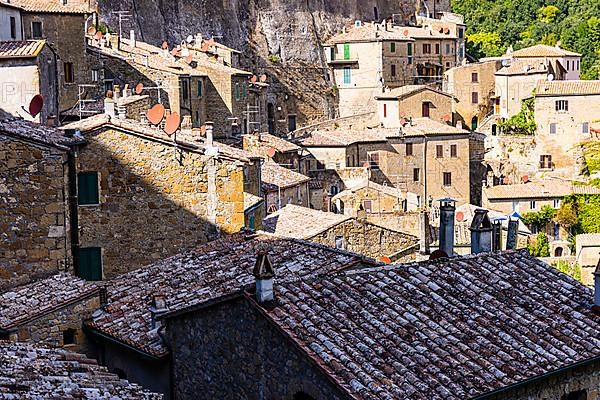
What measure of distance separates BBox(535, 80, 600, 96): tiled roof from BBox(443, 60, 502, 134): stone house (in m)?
5.06

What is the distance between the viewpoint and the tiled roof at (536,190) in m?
55.8

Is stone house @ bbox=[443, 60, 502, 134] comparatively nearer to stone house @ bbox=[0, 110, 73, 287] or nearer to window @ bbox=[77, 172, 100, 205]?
window @ bbox=[77, 172, 100, 205]

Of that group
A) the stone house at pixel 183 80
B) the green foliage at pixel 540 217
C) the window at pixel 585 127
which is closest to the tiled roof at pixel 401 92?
the window at pixel 585 127

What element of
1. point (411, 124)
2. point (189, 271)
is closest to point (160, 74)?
point (411, 124)

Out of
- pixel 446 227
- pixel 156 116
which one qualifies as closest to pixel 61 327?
pixel 446 227

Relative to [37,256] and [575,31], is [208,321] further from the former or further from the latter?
[575,31]

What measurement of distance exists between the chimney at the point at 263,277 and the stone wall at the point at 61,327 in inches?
166

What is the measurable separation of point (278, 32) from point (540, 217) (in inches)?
884

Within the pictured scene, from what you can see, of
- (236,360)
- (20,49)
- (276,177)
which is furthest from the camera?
(276,177)

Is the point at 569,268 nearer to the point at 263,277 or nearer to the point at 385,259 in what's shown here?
the point at 385,259

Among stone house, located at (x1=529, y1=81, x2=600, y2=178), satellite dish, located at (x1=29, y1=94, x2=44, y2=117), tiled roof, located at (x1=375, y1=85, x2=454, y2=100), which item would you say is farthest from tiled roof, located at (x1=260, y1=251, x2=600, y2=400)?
stone house, located at (x1=529, y1=81, x2=600, y2=178)

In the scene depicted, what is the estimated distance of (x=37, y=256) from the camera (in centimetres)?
1786

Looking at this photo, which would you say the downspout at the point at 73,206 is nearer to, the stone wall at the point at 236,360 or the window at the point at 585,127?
the stone wall at the point at 236,360

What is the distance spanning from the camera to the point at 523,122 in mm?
64500
